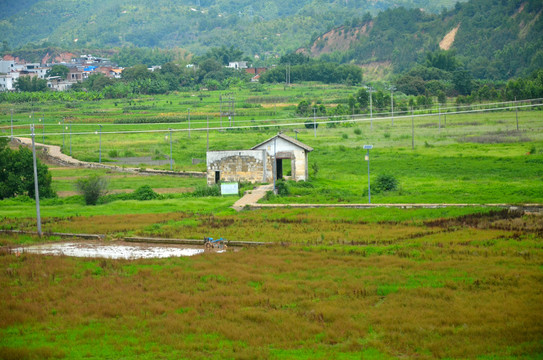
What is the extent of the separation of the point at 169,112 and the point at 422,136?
38556mm

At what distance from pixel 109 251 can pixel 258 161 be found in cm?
1744

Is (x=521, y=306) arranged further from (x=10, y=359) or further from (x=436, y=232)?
(x=10, y=359)

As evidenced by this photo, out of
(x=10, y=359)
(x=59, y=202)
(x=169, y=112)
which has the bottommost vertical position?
(x=10, y=359)

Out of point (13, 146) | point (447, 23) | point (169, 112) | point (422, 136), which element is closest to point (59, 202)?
point (13, 146)

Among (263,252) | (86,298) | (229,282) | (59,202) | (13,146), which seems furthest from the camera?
(13,146)

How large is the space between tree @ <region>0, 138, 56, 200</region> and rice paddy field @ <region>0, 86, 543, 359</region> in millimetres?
1051

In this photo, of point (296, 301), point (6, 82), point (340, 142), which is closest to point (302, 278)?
point (296, 301)

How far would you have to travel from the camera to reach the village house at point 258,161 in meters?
41.4

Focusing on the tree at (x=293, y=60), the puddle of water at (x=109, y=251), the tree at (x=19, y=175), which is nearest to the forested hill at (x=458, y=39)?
the tree at (x=293, y=60)

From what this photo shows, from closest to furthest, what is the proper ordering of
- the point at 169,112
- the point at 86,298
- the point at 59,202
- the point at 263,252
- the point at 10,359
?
1. the point at 10,359
2. the point at 86,298
3. the point at 263,252
4. the point at 59,202
5. the point at 169,112

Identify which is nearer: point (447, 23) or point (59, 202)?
point (59, 202)

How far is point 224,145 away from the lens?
6203 cm

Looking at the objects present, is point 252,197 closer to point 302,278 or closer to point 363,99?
point 302,278

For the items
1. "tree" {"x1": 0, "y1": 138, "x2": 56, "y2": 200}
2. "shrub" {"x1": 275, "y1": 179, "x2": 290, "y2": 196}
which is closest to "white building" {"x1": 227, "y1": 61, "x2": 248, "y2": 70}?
"tree" {"x1": 0, "y1": 138, "x2": 56, "y2": 200}
